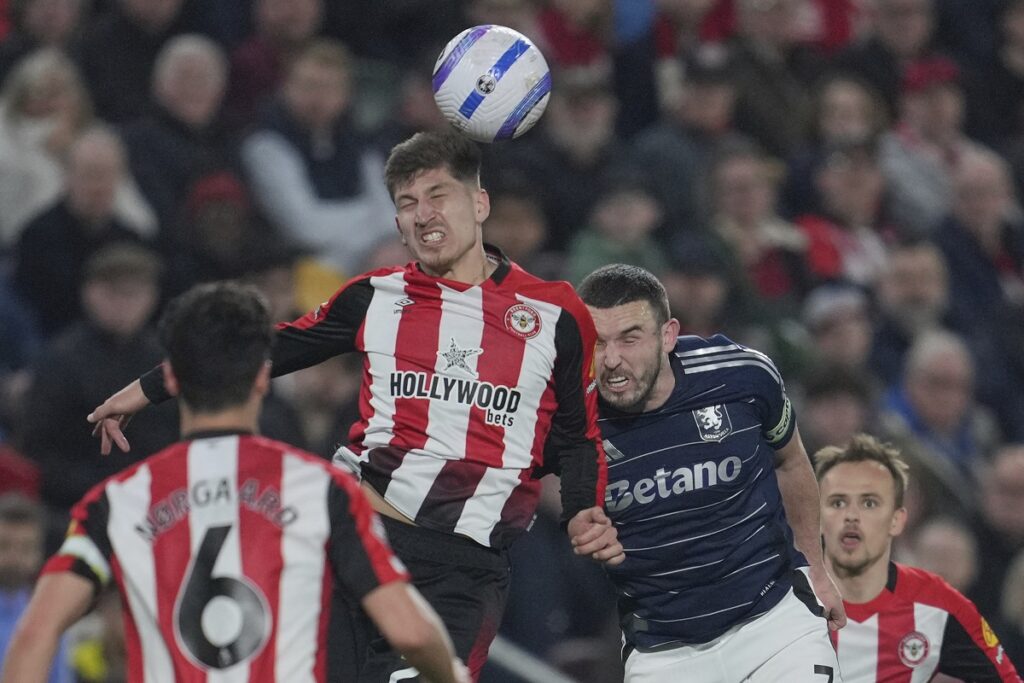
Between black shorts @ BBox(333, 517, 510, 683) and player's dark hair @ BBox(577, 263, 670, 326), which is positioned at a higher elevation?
player's dark hair @ BBox(577, 263, 670, 326)

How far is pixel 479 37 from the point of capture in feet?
21.1

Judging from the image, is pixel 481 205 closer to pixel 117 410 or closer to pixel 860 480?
pixel 117 410

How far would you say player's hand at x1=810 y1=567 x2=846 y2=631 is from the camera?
6.39 meters

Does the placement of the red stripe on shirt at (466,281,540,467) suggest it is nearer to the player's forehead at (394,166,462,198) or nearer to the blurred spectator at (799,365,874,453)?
the player's forehead at (394,166,462,198)

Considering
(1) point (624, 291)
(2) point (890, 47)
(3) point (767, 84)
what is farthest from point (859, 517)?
(2) point (890, 47)

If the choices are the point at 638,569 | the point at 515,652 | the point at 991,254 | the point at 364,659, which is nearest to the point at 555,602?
the point at 515,652

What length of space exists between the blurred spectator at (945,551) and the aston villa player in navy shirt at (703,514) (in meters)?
3.52

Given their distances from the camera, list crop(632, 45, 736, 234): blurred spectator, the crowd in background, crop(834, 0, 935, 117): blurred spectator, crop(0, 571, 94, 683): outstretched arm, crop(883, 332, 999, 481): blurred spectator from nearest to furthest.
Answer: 1. crop(0, 571, 94, 683): outstretched arm
2. the crowd in background
3. crop(883, 332, 999, 481): blurred spectator
4. crop(632, 45, 736, 234): blurred spectator
5. crop(834, 0, 935, 117): blurred spectator

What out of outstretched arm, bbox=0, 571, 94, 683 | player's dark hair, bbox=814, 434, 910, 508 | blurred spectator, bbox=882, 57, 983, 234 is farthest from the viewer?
blurred spectator, bbox=882, 57, 983, 234

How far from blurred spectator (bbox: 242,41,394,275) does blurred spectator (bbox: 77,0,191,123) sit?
812 millimetres

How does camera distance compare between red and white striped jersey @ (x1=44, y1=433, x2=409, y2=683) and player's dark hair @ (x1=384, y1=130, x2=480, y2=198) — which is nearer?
red and white striped jersey @ (x1=44, y1=433, x2=409, y2=683)

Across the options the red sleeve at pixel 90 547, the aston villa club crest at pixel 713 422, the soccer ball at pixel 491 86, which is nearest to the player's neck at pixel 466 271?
the soccer ball at pixel 491 86

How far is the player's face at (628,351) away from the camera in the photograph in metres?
6.19

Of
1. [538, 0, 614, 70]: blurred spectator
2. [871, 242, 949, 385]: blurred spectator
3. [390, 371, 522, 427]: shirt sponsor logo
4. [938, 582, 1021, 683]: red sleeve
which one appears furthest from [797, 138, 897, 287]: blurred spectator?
[390, 371, 522, 427]: shirt sponsor logo
